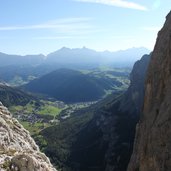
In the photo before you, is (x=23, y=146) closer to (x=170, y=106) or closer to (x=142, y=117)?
(x=142, y=117)

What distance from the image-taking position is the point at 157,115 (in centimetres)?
4478

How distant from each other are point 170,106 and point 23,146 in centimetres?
2624

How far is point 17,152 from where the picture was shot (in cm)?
4931

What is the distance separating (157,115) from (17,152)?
1831 cm

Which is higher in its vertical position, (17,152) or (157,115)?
(157,115)

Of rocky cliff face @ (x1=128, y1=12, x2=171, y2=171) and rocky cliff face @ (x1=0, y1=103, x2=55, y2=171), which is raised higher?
rocky cliff face @ (x1=128, y1=12, x2=171, y2=171)

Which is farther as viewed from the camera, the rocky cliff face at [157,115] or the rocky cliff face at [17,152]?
the rocky cliff face at [17,152]

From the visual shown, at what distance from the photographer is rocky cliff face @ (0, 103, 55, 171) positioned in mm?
41875

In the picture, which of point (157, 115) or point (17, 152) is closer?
point (157, 115)

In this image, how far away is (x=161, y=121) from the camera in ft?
133

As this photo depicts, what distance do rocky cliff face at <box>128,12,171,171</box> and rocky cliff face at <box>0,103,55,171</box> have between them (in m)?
11.7

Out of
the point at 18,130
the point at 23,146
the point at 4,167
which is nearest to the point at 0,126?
the point at 23,146

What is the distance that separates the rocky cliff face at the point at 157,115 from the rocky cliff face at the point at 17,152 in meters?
11.7

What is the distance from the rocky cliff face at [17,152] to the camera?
137 feet
